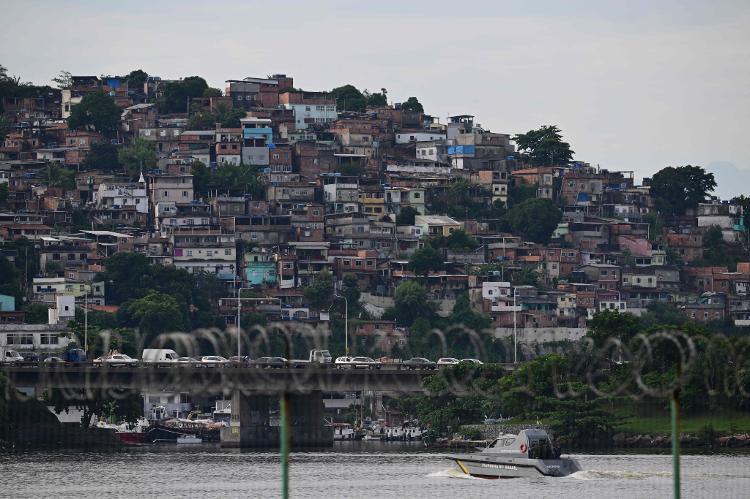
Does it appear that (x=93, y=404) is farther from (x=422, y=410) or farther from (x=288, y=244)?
(x=288, y=244)

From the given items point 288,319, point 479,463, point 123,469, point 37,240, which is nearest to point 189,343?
point 288,319

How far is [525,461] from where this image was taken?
8212 cm

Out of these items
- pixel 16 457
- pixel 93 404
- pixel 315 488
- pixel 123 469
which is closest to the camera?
pixel 315 488

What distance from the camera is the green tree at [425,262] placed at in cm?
18838

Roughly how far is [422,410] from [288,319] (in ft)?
183

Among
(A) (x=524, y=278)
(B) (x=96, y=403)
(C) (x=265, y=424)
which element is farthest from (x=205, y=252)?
(C) (x=265, y=424)

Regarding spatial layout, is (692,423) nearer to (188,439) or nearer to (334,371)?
(334,371)

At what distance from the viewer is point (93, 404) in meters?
120

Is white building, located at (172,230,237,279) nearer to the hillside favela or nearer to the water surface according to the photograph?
the hillside favela

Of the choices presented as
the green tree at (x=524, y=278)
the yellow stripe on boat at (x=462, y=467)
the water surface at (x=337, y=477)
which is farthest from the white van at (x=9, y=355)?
the green tree at (x=524, y=278)

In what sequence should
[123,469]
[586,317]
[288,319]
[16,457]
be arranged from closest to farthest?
1. [123,469]
2. [16,457]
3. [288,319]
4. [586,317]

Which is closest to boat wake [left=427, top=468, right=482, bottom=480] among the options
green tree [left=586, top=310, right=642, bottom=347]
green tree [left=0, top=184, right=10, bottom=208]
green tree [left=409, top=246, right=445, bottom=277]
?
green tree [left=586, top=310, right=642, bottom=347]

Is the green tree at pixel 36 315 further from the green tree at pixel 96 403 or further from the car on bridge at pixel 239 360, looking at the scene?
the green tree at pixel 96 403

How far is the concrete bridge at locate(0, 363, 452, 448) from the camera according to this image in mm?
116562
